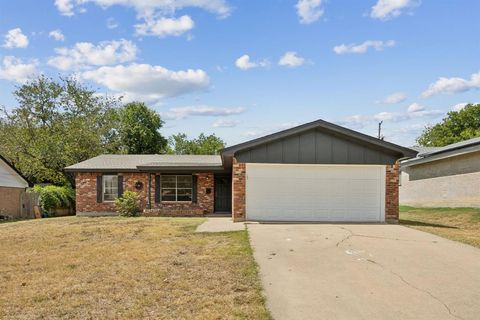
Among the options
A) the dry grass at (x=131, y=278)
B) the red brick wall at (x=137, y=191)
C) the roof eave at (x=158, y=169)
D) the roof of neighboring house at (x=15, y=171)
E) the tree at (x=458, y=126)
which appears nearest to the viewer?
the dry grass at (x=131, y=278)

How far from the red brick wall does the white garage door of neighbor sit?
16.1 feet

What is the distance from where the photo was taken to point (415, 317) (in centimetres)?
468

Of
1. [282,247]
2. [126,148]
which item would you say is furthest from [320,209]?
[126,148]

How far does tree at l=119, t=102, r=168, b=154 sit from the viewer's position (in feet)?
121

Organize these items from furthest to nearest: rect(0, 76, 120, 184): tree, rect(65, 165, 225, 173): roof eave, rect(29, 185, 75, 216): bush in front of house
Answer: rect(0, 76, 120, 184): tree → rect(29, 185, 75, 216): bush in front of house → rect(65, 165, 225, 173): roof eave

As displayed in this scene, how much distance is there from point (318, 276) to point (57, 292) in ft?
13.1

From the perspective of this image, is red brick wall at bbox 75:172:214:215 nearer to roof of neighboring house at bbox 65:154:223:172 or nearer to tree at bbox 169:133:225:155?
roof of neighboring house at bbox 65:154:223:172

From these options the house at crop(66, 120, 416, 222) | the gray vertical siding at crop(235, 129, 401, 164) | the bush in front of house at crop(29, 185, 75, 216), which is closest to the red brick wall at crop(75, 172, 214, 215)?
the bush in front of house at crop(29, 185, 75, 216)

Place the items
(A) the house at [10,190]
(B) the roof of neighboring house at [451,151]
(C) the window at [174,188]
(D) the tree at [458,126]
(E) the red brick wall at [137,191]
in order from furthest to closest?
1. (D) the tree at [458,126]
2. (A) the house at [10,190]
3. (C) the window at [174,188]
4. (E) the red brick wall at [137,191]
5. (B) the roof of neighboring house at [451,151]

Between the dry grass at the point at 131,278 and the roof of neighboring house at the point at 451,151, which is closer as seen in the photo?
the dry grass at the point at 131,278

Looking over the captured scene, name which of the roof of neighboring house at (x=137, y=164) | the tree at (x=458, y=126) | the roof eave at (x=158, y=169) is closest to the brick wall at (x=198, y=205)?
the roof eave at (x=158, y=169)

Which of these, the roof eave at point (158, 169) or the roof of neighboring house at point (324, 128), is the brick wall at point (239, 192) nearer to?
the roof of neighboring house at point (324, 128)

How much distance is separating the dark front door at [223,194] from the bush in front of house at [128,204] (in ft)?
12.5

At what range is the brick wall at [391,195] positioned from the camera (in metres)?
13.9
